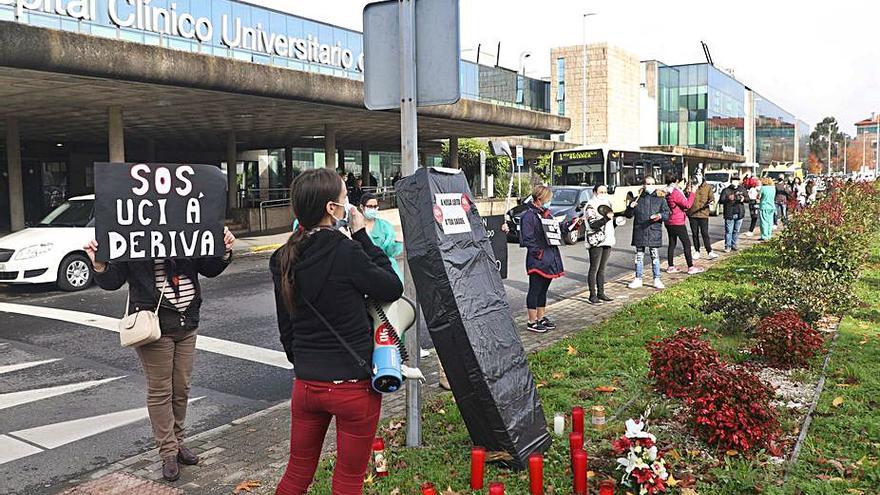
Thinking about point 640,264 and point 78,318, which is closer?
point 78,318

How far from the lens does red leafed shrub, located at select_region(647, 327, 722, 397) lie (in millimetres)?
5449

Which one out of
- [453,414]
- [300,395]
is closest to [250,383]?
[453,414]

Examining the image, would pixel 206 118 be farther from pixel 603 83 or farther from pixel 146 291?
pixel 603 83

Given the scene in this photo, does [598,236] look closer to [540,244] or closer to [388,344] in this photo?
[540,244]

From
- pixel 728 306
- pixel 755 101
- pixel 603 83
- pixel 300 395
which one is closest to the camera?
pixel 300 395

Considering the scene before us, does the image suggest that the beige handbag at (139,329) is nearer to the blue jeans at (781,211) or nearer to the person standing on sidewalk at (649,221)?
the person standing on sidewalk at (649,221)

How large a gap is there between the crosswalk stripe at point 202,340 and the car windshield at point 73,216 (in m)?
2.63

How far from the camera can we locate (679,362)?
5594 mm

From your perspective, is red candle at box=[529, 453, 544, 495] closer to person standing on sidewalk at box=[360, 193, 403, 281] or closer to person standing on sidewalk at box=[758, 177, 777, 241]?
person standing on sidewalk at box=[360, 193, 403, 281]

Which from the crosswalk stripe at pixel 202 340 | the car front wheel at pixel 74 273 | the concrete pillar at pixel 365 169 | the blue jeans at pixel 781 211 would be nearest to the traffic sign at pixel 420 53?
the crosswalk stripe at pixel 202 340

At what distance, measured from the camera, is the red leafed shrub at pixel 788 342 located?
6.62m

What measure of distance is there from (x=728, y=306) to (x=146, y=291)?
6.55 m

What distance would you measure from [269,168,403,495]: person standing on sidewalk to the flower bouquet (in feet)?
5.07

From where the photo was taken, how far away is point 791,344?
6602 mm
